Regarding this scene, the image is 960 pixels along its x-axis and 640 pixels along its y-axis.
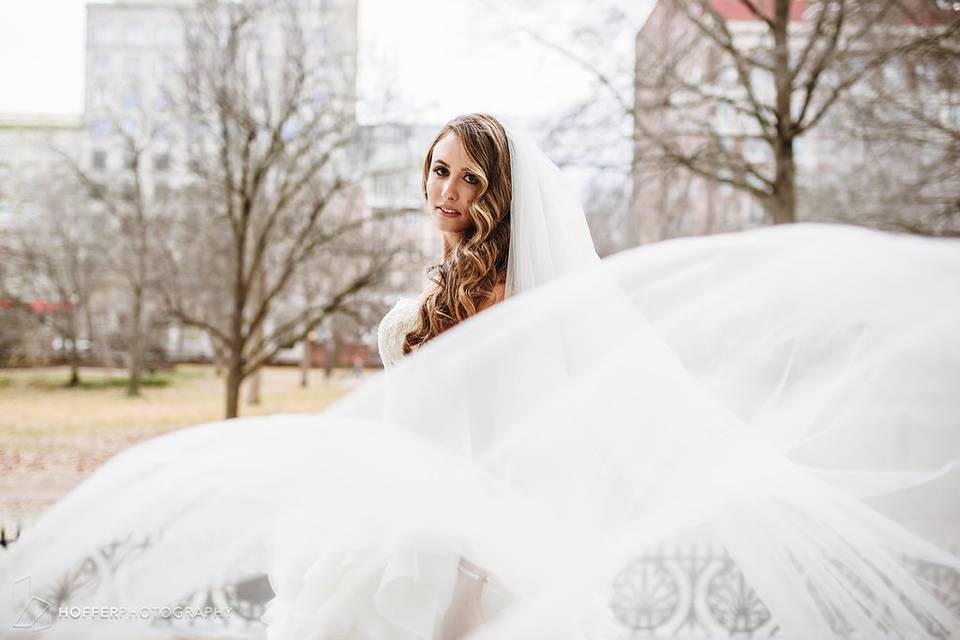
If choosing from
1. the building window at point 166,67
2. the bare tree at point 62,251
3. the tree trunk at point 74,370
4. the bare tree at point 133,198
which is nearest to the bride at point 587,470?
the building window at point 166,67

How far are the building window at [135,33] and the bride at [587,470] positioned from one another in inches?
774

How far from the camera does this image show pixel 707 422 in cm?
167

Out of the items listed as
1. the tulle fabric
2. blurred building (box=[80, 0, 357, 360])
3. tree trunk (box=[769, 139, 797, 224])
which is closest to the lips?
the tulle fabric

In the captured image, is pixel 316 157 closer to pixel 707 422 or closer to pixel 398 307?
pixel 398 307

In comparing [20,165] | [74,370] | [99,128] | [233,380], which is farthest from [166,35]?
[74,370]

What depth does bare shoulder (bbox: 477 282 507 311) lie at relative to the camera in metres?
2.05

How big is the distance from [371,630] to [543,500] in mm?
520

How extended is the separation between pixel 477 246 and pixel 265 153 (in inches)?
387

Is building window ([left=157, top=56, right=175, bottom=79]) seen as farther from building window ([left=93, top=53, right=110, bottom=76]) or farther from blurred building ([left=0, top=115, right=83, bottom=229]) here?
building window ([left=93, top=53, right=110, bottom=76])

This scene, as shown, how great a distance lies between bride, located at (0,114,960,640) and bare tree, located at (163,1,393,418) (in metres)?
9.18

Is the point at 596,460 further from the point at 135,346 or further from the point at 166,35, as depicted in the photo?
the point at 135,346

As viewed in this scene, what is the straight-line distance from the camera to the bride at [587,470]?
141cm

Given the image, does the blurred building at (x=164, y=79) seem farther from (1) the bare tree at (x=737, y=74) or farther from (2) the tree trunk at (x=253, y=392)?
(2) the tree trunk at (x=253, y=392)

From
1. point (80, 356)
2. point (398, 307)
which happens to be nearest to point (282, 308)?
point (80, 356)
